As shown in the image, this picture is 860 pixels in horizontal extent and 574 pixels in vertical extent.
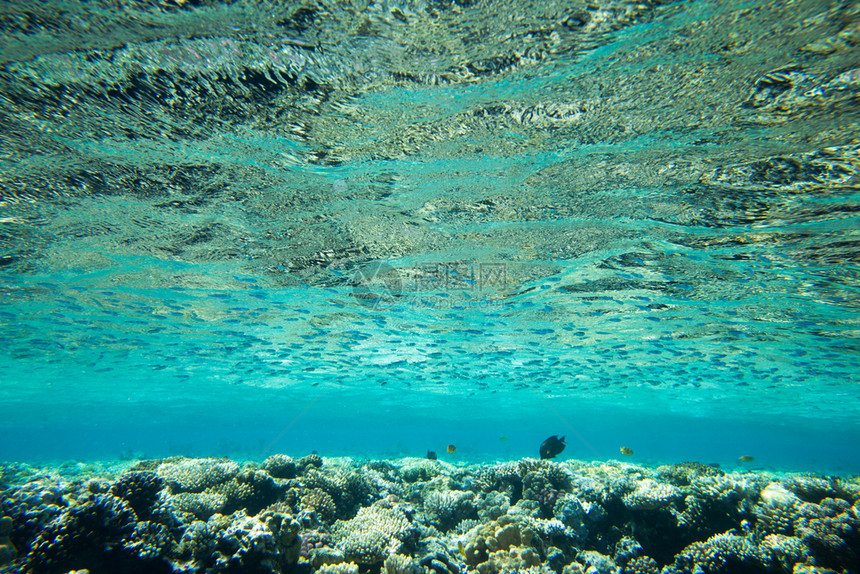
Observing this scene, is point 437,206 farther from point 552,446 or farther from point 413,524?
point 552,446

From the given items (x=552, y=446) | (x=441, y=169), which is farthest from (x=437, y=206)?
(x=552, y=446)

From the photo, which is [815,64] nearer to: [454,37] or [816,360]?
[454,37]

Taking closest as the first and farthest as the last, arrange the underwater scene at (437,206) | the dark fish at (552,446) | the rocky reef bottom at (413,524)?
the rocky reef bottom at (413,524) → the underwater scene at (437,206) → the dark fish at (552,446)

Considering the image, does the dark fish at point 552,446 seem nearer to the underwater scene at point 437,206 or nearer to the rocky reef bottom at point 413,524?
the underwater scene at point 437,206

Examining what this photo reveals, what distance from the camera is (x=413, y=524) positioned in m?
6.57

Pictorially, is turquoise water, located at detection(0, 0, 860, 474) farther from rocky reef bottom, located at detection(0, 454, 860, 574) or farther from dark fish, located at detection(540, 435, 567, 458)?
rocky reef bottom, located at detection(0, 454, 860, 574)

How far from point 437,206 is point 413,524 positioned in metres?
7.16

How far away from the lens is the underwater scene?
17.0 ft

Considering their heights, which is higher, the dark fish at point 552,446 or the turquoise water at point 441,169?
the turquoise water at point 441,169

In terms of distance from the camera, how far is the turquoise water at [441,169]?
17.9 feet

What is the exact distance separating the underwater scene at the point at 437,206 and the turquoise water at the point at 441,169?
5 centimetres

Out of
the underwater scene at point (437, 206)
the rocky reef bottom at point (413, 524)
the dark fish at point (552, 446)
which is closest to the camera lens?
the rocky reef bottom at point (413, 524)

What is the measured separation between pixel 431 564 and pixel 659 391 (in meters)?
37.7

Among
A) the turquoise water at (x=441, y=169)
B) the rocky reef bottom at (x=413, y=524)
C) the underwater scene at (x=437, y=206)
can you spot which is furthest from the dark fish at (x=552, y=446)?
the turquoise water at (x=441, y=169)
